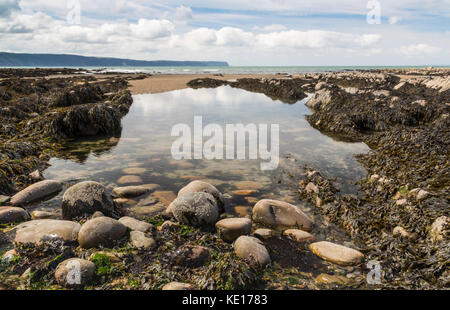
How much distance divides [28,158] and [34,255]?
4768mm

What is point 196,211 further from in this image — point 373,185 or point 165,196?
point 373,185

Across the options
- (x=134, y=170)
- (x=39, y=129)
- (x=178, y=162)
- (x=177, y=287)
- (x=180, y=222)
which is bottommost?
(x=177, y=287)

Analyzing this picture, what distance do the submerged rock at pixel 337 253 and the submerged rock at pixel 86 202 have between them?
3.58m

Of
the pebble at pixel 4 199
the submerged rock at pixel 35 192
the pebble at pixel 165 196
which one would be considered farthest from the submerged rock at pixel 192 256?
the pebble at pixel 4 199

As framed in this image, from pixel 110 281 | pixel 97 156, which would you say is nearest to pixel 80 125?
pixel 97 156

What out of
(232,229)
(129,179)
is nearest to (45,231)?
(129,179)

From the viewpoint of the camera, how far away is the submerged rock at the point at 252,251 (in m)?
3.66

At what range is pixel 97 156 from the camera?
26.8 feet

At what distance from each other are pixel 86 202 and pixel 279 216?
3.47 metres

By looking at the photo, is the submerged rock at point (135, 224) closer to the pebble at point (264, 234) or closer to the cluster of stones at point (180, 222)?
the cluster of stones at point (180, 222)

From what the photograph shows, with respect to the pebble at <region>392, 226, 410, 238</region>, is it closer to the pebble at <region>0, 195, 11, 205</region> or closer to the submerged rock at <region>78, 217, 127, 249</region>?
the submerged rock at <region>78, 217, 127, 249</region>

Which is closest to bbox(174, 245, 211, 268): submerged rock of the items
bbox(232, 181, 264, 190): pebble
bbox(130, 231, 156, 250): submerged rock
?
bbox(130, 231, 156, 250): submerged rock

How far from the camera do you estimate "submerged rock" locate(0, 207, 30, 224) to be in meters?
4.36

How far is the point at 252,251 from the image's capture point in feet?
12.3
